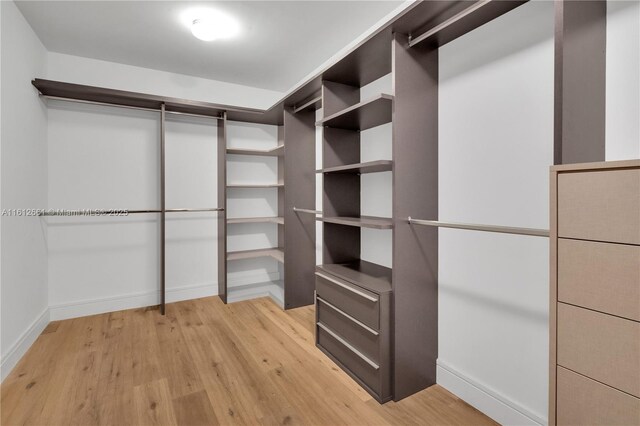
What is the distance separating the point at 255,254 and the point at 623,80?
11.1 feet

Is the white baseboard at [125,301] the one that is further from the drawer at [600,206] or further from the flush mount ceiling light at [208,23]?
the drawer at [600,206]

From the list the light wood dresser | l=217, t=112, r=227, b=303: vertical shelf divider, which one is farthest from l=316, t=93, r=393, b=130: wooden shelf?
l=217, t=112, r=227, b=303: vertical shelf divider

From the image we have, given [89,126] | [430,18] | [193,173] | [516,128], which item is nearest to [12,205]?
[89,126]

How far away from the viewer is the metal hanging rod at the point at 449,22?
1546 millimetres

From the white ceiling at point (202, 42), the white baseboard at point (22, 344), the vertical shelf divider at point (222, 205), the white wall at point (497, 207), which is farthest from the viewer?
the vertical shelf divider at point (222, 205)

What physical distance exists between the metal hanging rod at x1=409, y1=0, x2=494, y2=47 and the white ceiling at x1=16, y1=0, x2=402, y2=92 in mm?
665

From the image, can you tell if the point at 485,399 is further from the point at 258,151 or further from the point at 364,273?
the point at 258,151

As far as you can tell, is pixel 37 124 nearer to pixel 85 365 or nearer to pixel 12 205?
pixel 12 205

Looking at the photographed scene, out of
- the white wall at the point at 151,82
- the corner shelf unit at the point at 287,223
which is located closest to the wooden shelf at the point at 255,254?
the corner shelf unit at the point at 287,223

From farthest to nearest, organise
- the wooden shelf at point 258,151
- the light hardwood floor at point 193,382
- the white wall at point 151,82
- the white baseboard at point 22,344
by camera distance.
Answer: the wooden shelf at point 258,151
the white wall at point 151,82
the white baseboard at point 22,344
the light hardwood floor at point 193,382

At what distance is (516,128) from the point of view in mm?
1632

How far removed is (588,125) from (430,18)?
3.19 feet

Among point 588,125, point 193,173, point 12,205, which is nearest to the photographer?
point 588,125

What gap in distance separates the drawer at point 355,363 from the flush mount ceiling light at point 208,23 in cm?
252
